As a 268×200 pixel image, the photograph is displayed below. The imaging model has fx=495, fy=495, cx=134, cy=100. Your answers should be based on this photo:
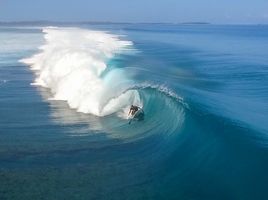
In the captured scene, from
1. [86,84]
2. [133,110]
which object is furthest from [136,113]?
[86,84]

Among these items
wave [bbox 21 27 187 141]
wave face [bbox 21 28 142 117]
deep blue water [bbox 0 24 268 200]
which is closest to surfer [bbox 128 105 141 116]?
wave [bbox 21 27 187 141]

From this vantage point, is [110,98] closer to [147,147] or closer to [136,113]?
[136,113]

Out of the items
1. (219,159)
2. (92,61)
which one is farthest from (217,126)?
(92,61)

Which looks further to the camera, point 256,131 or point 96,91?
point 96,91

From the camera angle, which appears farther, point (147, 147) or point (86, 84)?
point (86, 84)

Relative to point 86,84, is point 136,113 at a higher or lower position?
higher

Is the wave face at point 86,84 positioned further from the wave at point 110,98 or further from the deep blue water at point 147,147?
the deep blue water at point 147,147

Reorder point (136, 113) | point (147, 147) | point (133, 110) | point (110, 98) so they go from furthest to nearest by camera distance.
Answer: point (110, 98)
point (133, 110)
point (136, 113)
point (147, 147)

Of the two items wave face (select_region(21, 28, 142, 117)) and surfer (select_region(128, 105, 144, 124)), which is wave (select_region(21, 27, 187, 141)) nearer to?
wave face (select_region(21, 28, 142, 117))

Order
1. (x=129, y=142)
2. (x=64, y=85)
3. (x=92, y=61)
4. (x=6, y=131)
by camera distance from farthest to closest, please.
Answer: (x=92, y=61), (x=64, y=85), (x=6, y=131), (x=129, y=142)

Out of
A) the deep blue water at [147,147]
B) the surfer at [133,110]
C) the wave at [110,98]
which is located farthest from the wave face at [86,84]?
the surfer at [133,110]

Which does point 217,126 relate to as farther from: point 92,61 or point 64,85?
point 92,61
